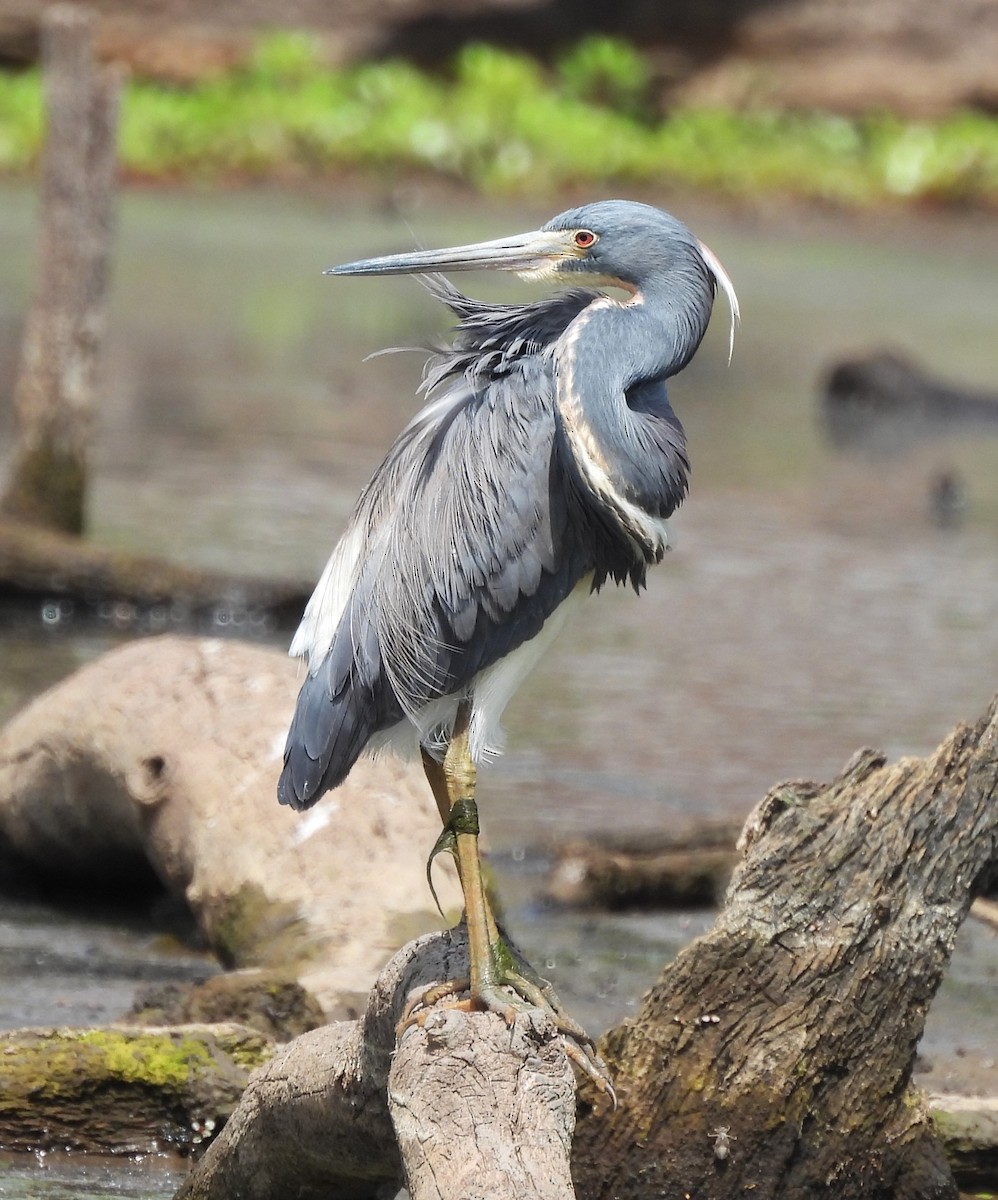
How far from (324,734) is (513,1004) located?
0.73m

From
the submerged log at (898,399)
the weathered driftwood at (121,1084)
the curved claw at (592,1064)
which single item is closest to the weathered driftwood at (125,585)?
the weathered driftwood at (121,1084)

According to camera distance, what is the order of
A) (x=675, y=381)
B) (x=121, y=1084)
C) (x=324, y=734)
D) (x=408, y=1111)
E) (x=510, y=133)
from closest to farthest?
1. (x=408, y=1111)
2. (x=324, y=734)
3. (x=121, y=1084)
4. (x=675, y=381)
5. (x=510, y=133)

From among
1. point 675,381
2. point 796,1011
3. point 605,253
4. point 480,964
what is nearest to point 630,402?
point 605,253

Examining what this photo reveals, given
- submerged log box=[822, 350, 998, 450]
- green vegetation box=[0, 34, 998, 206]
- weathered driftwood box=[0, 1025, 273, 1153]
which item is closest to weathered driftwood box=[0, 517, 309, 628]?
weathered driftwood box=[0, 1025, 273, 1153]

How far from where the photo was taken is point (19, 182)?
97.1ft

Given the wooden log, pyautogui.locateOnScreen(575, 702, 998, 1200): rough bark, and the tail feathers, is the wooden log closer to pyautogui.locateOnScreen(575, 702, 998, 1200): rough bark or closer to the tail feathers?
pyautogui.locateOnScreen(575, 702, 998, 1200): rough bark

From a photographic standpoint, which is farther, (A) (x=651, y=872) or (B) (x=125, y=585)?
(B) (x=125, y=585)

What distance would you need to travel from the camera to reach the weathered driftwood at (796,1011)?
4301 mm

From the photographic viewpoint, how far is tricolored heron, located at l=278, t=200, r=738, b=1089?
4195 millimetres

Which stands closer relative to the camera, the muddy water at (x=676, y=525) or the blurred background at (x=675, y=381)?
the muddy water at (x=676, y=525)

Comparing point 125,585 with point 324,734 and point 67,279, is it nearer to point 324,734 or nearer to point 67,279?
point 67,279

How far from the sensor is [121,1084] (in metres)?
4.71

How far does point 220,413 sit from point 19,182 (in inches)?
568

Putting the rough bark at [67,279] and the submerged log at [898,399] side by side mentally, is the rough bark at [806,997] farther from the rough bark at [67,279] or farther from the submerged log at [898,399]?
the submerged log at [898,399]
